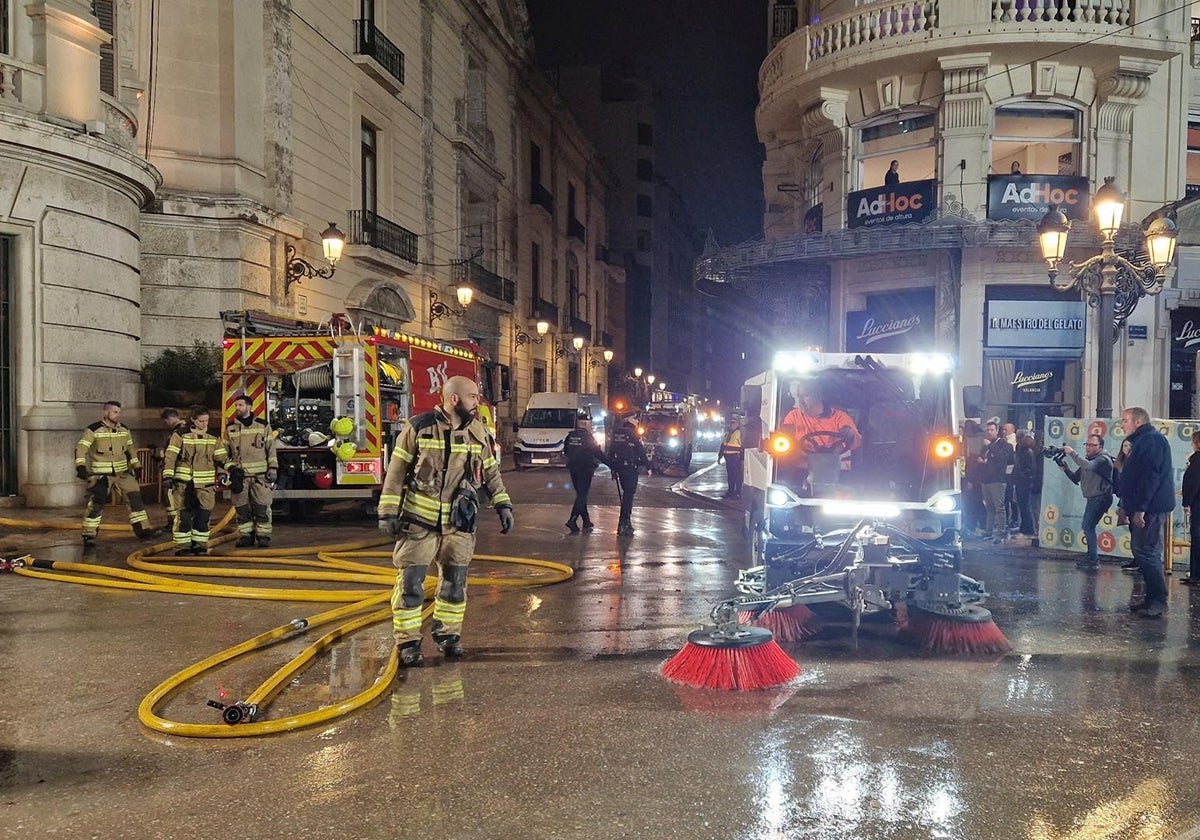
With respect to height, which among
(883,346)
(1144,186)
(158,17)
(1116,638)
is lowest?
(1116,638)

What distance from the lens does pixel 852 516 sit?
6910mm

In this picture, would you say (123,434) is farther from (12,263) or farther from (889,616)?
(889,616)

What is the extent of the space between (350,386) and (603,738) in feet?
31.0

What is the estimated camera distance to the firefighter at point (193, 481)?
9.92 metres

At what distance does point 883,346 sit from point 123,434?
49.6ft

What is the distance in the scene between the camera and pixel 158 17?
18219 mm

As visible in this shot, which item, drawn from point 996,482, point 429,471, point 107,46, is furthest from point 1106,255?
point 107,46

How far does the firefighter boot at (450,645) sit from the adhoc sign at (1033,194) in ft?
52.0

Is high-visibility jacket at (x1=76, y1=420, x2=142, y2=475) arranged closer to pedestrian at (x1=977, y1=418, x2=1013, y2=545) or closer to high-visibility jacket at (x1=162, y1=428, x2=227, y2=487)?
high-visibility jacket at (x1=162, y1=428, x2=227, y2=487)

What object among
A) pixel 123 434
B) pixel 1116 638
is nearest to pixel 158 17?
pixel 123 434

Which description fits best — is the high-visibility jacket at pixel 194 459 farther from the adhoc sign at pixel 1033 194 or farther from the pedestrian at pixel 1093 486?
the adhoc sign at pixel 1033 194

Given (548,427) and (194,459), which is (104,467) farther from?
(548,427)

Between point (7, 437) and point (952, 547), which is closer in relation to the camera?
point (952, 547)

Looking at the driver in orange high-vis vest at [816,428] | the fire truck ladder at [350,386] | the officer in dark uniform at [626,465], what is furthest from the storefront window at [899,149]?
the driver in orange high-vis vest at [816,428]
